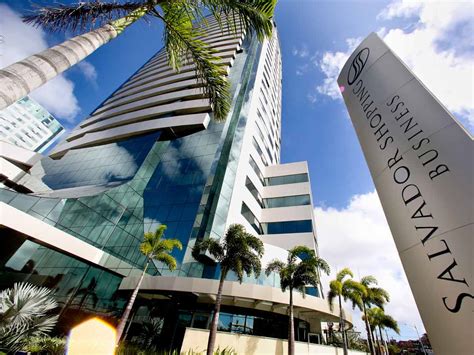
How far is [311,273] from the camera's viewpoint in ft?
49.7

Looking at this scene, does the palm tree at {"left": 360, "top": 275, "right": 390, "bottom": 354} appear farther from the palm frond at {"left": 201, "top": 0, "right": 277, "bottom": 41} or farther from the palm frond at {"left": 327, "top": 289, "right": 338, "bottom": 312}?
the palm frond at {"left": 201, "top": 0, "right": 277, "bottom": 41}

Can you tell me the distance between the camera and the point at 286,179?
3105cm

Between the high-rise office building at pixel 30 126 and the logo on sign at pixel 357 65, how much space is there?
108m

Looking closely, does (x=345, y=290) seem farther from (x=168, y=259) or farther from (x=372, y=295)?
(x=168, y=259)

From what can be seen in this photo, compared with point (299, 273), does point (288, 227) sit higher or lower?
higher

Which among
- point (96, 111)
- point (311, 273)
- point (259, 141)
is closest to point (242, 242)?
point (311, 273)

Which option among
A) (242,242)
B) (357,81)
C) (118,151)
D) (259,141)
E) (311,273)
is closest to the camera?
(357,81)

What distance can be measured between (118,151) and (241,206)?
17.0 metres

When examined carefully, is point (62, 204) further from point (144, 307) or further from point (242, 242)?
point (242, 242)

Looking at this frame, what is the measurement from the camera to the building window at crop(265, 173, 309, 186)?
30.3 m

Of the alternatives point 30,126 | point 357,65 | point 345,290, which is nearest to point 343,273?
point 345,290

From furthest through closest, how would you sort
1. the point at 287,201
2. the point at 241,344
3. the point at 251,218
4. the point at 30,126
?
1. the point at 30,126
2. the point at 287,201
3. the point at 251,218
4. the point at 241,344

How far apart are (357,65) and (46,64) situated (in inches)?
231

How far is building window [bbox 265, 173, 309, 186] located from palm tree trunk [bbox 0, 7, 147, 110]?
27.5 metres
